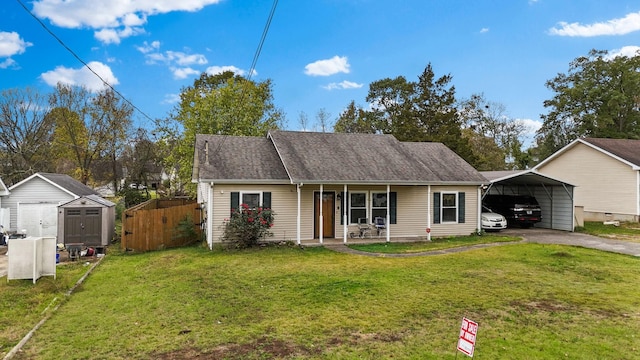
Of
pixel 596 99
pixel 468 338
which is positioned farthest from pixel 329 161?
pixel 596 99

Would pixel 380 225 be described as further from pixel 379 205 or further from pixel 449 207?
pixel 449 207

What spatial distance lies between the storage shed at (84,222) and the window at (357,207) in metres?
9.64

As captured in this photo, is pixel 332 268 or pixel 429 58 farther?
pixel 429 58

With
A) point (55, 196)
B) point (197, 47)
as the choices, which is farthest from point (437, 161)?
point (55, 196)

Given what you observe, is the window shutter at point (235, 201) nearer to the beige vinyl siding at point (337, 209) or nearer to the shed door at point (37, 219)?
the beige vinyl siding at point (337, 209)

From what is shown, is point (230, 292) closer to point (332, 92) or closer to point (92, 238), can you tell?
point (92, 238)

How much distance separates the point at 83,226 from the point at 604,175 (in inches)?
1055

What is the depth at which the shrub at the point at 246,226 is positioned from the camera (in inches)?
511

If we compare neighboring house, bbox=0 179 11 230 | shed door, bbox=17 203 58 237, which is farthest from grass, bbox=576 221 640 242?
neighboring house, bbox=0 179 11 230

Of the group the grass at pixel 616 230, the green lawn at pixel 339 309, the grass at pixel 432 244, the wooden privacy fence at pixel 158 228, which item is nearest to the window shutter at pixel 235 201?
the wooden privacy fence at pixel 158 228

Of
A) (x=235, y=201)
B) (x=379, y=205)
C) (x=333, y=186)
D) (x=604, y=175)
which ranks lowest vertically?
(x=379, y=205)

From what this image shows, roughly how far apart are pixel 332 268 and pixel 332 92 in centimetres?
2151

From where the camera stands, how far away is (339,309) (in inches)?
269

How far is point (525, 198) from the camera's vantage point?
19297mm
